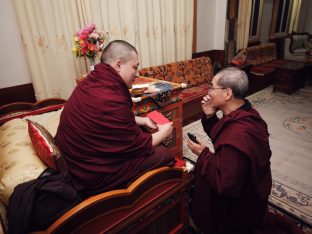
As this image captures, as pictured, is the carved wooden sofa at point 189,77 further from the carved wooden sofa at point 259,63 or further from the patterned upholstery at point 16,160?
the patterned upholstery at point 16,160

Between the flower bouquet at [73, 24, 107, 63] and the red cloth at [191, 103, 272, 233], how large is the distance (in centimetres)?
157

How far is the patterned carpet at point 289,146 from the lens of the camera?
190 cm

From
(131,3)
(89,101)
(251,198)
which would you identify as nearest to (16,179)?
(89,101)

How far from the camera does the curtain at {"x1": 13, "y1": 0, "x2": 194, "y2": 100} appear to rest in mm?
2318

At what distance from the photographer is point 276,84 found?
14.9 ft

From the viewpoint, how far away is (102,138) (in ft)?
3.83

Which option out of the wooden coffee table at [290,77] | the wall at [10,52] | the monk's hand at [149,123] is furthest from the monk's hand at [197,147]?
the wooden coffee table at [290,77]

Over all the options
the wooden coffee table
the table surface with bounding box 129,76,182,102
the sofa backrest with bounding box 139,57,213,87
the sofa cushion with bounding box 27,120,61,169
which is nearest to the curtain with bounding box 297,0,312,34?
the wooden coffee table

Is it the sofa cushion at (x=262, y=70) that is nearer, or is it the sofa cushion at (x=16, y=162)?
the sofa cushion at (x=16, y=162)

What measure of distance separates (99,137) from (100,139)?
0.05 feet

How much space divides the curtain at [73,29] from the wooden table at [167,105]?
35.9 inches

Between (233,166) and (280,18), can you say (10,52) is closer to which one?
(233,166)

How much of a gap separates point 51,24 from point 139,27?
3.91ft

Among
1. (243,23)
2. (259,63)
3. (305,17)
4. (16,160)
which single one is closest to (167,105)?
(16,160)
